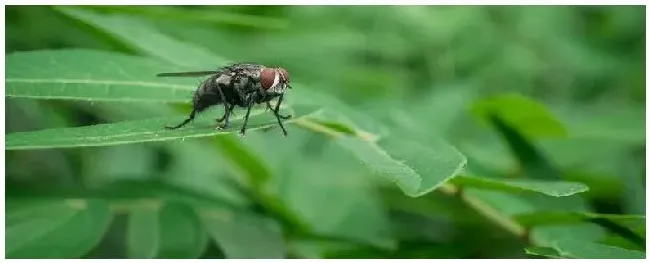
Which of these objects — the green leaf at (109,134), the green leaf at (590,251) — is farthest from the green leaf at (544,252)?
the green leaf at (109,134)

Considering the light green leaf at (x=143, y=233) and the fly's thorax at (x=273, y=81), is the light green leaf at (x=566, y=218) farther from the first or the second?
the light green leaf at (x=143, y=233)

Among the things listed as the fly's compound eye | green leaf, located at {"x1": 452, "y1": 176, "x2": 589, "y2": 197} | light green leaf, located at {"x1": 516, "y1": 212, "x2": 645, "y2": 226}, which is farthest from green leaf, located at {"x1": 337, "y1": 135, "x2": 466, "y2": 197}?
light green leaf, located at {"x1": 516, "y1": 212, "x2": 645, "y2": 226}

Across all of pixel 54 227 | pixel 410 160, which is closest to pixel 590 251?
pixel 410 160

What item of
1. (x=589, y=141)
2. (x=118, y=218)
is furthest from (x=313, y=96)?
(x=589, y=141)

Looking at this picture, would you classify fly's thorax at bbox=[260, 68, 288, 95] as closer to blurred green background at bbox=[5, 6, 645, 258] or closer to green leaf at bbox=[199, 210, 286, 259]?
blurred green background at bbox=[5, 6, 645, 258]

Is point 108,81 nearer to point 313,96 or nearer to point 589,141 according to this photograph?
point 313,96

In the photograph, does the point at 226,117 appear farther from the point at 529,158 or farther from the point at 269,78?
the point at 529,158
